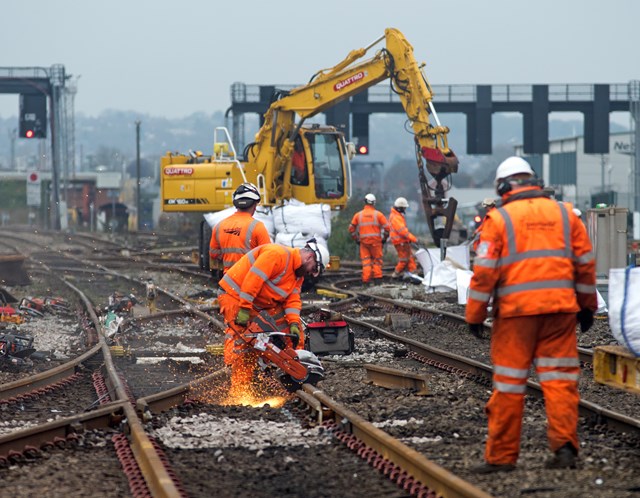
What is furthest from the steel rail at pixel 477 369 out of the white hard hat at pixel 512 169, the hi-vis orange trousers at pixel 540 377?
the white hard hat at pixel 512 169

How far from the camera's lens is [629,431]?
7.37 metres

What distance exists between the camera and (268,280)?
8.84 m

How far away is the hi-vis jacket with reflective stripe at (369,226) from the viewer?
21434 mm

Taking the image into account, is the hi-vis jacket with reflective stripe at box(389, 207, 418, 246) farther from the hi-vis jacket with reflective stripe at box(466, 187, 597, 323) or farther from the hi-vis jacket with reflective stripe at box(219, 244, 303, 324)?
the hi-vis jacket with reflective stripe at box(466, 187, 597, 323)

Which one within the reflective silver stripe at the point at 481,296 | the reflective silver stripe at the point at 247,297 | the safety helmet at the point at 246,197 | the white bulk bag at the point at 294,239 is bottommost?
the white bulk bag at the point at 294,239

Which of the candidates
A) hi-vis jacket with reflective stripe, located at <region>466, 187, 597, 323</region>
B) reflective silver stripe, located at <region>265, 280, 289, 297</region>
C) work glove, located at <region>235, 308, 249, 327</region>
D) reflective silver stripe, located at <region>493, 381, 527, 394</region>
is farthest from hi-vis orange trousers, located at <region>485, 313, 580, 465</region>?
reflective silver stripe, located at <region>265, 280, 289, 297</region>

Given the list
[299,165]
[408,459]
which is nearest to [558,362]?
[408,459]

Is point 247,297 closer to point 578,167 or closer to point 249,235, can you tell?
point 249,235

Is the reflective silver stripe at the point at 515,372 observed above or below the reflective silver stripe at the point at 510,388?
above

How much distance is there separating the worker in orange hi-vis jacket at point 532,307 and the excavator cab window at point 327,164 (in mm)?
16760

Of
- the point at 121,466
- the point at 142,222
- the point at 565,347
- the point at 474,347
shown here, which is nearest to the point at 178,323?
the point at 474,347

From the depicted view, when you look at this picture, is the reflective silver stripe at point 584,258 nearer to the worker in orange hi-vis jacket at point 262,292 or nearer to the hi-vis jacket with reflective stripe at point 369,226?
the worker in orange hi-vis jacket at point 262,292

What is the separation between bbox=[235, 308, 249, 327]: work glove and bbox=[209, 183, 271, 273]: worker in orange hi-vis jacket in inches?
84.5

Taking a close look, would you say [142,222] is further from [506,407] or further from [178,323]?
[506,407]
